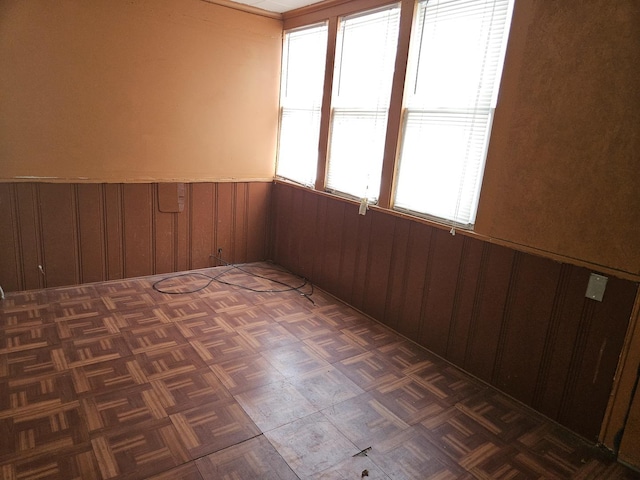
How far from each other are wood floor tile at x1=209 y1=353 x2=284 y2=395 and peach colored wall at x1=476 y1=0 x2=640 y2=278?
1605 mm

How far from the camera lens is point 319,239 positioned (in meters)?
4.04

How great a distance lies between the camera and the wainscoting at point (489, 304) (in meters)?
2.23

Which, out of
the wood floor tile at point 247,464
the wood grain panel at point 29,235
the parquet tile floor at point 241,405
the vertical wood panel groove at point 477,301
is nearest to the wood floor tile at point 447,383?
the parquet tile floor at point 241,405

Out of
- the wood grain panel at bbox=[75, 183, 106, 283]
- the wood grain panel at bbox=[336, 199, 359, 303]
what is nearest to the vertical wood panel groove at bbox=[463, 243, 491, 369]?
the wood grain panel at bbox=[336, 199, 359, 303]

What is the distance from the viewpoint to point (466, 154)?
8.99 ft

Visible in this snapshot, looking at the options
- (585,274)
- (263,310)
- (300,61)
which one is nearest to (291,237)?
(263,310)

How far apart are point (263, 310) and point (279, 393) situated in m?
1.13

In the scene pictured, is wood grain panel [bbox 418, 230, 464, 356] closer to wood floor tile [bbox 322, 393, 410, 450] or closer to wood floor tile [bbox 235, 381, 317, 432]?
wood floor tile [bbox 322, 393, 410, 450]

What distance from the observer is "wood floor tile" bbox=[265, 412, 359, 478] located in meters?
1.95

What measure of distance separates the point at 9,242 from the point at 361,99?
9.69 ft

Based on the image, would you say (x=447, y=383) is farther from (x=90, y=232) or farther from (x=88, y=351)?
(x=90, y=232)

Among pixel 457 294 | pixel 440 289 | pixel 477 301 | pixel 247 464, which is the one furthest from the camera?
pixel 440 289

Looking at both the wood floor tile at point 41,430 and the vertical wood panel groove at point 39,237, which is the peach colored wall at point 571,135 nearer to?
the wood floor tile at point 41,430

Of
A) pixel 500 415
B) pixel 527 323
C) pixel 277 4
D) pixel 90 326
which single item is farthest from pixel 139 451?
pixel 277 4
